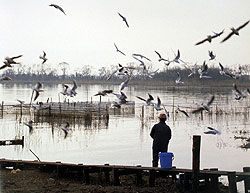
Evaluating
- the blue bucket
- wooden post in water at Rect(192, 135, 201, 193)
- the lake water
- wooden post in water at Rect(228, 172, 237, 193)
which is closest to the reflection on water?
the lake water

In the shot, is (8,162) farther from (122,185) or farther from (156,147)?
(156,147)

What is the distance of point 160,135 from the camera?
11477 millimetres

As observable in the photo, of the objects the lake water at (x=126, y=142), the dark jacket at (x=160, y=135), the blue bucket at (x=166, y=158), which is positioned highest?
the dark jacket at (x=160, y=135)

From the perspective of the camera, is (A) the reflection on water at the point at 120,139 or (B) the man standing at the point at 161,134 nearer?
(B) the man standing at the point at 161,134

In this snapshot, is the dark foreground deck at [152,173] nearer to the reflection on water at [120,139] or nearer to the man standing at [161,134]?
the man standing at [161,134]

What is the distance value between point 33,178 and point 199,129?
1863 cm

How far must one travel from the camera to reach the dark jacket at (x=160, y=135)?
1145 cm

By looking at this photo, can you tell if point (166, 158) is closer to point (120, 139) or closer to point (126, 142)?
point (126, 142)

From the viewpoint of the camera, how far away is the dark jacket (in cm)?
1145

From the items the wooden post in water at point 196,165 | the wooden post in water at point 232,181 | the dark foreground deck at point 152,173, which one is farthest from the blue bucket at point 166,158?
the wooden post in water at point 232,181

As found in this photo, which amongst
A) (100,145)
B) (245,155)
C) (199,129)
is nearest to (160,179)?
(245,155)

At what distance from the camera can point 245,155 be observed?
19.8m

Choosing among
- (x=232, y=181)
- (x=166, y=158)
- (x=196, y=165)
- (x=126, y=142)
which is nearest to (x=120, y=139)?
(x=126, y=142)

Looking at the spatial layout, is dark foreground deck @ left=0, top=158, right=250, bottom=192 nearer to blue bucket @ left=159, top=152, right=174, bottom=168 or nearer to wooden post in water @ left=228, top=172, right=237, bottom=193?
wooden post in water @ left=228, top=172, right=237, bottom=193
